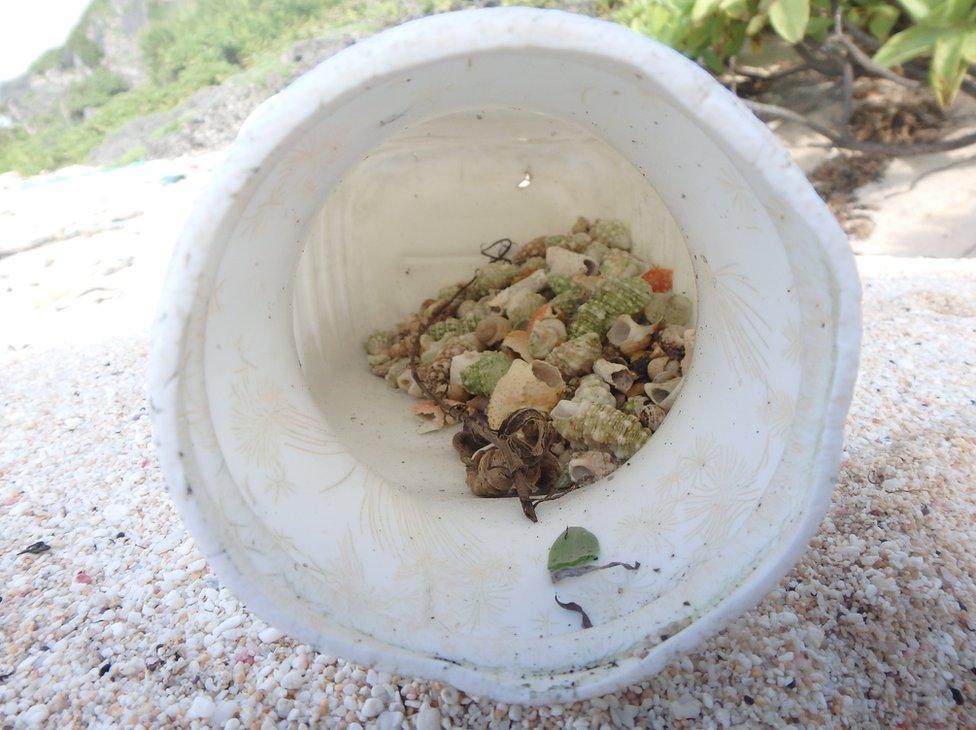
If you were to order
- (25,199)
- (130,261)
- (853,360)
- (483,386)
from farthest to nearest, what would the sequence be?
(25,199), (130,261), (483,386), (853,360)

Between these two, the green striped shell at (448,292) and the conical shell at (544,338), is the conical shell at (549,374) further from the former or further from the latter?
the green striped shell at (448,292)

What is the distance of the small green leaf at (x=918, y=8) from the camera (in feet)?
11.6

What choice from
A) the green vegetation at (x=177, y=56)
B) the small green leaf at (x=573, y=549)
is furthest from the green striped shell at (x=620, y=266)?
the green vegetation at (x=177, y=56)

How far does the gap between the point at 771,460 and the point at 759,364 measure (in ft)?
0.47

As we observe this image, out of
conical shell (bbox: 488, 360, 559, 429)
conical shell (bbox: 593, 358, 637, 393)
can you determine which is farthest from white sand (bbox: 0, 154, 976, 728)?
conical shell (bbox: 488, 360, 559, 429)

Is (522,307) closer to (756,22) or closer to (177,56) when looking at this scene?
(756,22)

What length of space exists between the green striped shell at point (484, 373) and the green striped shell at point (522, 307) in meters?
0.22

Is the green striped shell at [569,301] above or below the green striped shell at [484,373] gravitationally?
above

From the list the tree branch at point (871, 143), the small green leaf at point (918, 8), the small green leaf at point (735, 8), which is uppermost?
the small green leaf at point (735, 8)

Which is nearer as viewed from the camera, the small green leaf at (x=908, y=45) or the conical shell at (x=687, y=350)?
the conical shell at (x=687, y=350)

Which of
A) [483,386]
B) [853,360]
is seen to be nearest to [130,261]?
[483,386]

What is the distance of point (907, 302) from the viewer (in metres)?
2.41

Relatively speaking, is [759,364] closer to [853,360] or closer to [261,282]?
[853,360]

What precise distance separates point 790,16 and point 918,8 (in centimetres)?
62
